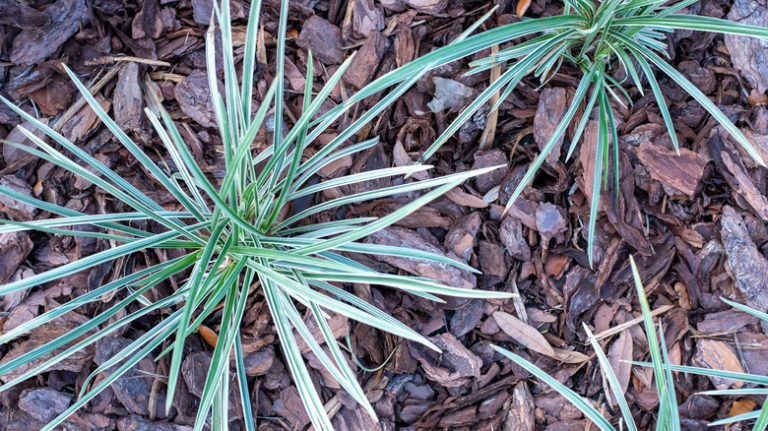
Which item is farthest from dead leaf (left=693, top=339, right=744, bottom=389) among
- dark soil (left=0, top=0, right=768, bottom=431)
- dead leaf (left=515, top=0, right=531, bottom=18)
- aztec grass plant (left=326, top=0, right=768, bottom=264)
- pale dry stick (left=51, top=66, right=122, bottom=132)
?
pale dry stick (left=51, top=66, right=122, bottom=132)

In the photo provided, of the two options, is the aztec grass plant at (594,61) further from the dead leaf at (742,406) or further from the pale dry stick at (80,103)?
the pale dry stick at (80,103)

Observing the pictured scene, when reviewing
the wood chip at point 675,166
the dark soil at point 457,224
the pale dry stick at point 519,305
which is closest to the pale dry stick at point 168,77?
the dark soil at point 457,224

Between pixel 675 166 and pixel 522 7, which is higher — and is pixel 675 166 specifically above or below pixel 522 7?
below

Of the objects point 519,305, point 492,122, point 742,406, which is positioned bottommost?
point 742,406

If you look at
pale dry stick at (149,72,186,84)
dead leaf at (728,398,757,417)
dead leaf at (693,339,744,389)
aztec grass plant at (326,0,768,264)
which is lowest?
dead leaf at (728,398,757,417)

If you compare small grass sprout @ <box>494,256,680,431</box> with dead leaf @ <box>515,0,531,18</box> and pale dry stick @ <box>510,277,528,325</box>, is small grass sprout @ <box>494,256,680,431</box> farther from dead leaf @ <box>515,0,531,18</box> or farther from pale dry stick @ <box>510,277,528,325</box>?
dead leaf @ <box>515,0,531,18</box>

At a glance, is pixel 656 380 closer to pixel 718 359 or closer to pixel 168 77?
pixel 718 359

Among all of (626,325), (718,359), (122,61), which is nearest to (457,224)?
(626,325)

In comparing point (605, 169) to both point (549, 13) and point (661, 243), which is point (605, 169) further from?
point (549, 13)
